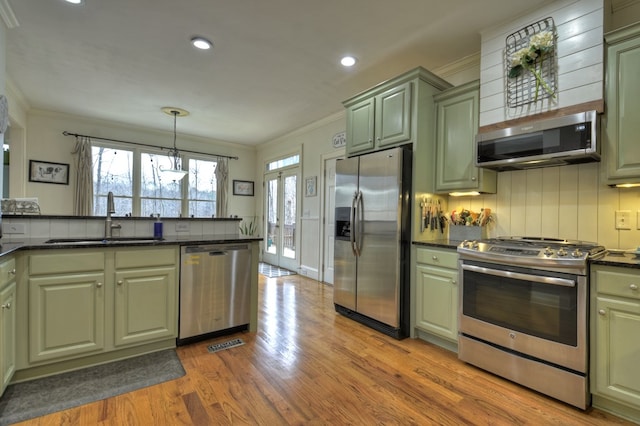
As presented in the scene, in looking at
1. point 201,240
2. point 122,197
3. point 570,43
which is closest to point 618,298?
point 570,43

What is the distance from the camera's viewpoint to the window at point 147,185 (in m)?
5.38

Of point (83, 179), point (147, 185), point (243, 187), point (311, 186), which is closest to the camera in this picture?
point (83, 179)

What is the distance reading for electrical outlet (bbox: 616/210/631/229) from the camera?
6.99 feet

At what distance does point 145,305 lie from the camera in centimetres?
237

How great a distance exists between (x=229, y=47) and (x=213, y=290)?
2251mm

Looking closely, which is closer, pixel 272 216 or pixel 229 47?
pixel 229 47

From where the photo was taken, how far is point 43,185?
190 inches

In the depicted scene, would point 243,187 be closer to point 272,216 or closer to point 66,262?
point 272,216

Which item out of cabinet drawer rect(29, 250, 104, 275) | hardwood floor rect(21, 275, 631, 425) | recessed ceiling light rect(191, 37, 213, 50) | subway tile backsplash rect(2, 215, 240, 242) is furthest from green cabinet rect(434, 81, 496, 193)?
cabinet drawer rect(29, 250, 104, 275)

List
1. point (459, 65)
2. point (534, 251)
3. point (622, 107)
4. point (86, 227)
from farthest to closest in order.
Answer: point (459, 65) < point (86, 227) < point (534, 251) < point (622, 107)

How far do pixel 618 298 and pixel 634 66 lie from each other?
1.39 m

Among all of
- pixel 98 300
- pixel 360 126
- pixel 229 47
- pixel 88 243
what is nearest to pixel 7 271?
pixel 88 243

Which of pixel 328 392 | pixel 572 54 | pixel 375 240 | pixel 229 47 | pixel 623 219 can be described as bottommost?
pixel 328 392

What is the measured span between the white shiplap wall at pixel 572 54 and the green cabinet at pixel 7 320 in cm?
343
